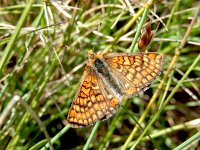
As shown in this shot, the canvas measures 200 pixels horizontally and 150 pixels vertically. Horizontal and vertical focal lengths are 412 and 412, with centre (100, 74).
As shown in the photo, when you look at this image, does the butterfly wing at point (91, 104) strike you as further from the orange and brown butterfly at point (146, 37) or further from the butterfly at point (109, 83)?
the orange and brown butterfly at point (146, 37)

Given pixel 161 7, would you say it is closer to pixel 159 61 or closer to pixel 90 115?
pixel 159 61

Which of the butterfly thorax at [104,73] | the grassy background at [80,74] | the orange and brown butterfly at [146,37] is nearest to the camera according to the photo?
the orange and brown butterfly at [146,37]

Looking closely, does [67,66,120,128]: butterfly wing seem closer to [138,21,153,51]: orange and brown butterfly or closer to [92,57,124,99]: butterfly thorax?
[92,57,124,99]: butterfly thorax

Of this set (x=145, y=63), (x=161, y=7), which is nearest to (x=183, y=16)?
(x=161, y=7)

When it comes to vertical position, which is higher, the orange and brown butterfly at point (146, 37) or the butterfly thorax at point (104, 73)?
the orange and brown butterfly at point (146, 37)

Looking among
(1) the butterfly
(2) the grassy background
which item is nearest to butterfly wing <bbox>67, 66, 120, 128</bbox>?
(1) the butterfly

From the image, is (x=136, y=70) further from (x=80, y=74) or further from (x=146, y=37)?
(x=80, y=74)

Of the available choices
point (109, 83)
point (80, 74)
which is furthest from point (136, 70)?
point (80, 74)

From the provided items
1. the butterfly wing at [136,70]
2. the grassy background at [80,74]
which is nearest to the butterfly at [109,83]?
the butterfly wing at [136,70]
